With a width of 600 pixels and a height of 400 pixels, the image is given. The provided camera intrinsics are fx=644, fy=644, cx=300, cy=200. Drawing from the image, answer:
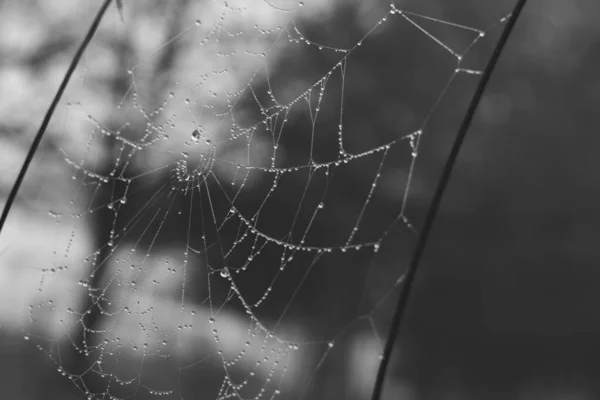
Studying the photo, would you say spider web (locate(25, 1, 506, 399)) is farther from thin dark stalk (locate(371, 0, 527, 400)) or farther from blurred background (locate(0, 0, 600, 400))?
thin dark stalk (locate(371, 0, 527, 400))

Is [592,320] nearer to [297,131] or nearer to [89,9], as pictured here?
[297,131]

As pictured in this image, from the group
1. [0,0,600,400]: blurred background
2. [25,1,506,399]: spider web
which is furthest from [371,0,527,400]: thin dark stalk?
[25,1,506,399]: spider web

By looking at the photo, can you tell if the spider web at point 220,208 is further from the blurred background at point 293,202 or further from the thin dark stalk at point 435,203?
the thin dark stalk at point 435,203

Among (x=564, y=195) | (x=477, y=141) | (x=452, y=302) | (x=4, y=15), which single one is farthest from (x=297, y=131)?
(x=564, y=195)

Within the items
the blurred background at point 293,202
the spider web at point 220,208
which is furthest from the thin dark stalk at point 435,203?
the spider web at point 220,208

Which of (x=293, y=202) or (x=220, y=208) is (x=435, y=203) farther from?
(x=293, y=202)
